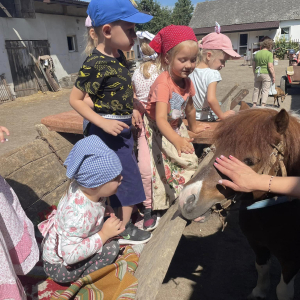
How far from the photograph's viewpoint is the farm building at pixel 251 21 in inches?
1294

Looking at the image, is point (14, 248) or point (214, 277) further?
point (214, 277)

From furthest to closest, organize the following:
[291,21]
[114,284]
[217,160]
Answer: [291,21]
[114,284]
[217,160]

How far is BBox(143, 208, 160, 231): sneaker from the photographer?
8.43ft

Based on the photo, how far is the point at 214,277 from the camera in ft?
8.82

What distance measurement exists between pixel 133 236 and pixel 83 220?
704 mm

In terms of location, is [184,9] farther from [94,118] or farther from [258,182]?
[258,182]

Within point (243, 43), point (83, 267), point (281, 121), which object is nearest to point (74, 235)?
point (83, 267)

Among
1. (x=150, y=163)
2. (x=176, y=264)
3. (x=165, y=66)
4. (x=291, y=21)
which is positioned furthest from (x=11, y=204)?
(x=291, y=21)

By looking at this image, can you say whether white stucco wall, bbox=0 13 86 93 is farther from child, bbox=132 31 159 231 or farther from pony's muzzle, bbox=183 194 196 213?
pony's muzzle, bbox=183 194 196 213

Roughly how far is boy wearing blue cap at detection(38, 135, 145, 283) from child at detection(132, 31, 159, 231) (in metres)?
0.72

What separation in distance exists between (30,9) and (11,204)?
1255 centimetres

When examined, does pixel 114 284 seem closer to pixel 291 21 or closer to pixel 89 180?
pixel 89 180

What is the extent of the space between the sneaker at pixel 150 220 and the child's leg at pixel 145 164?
0.19 feet

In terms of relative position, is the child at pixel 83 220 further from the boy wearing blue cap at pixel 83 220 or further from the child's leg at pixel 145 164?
the child's leg at pixel 145 164
